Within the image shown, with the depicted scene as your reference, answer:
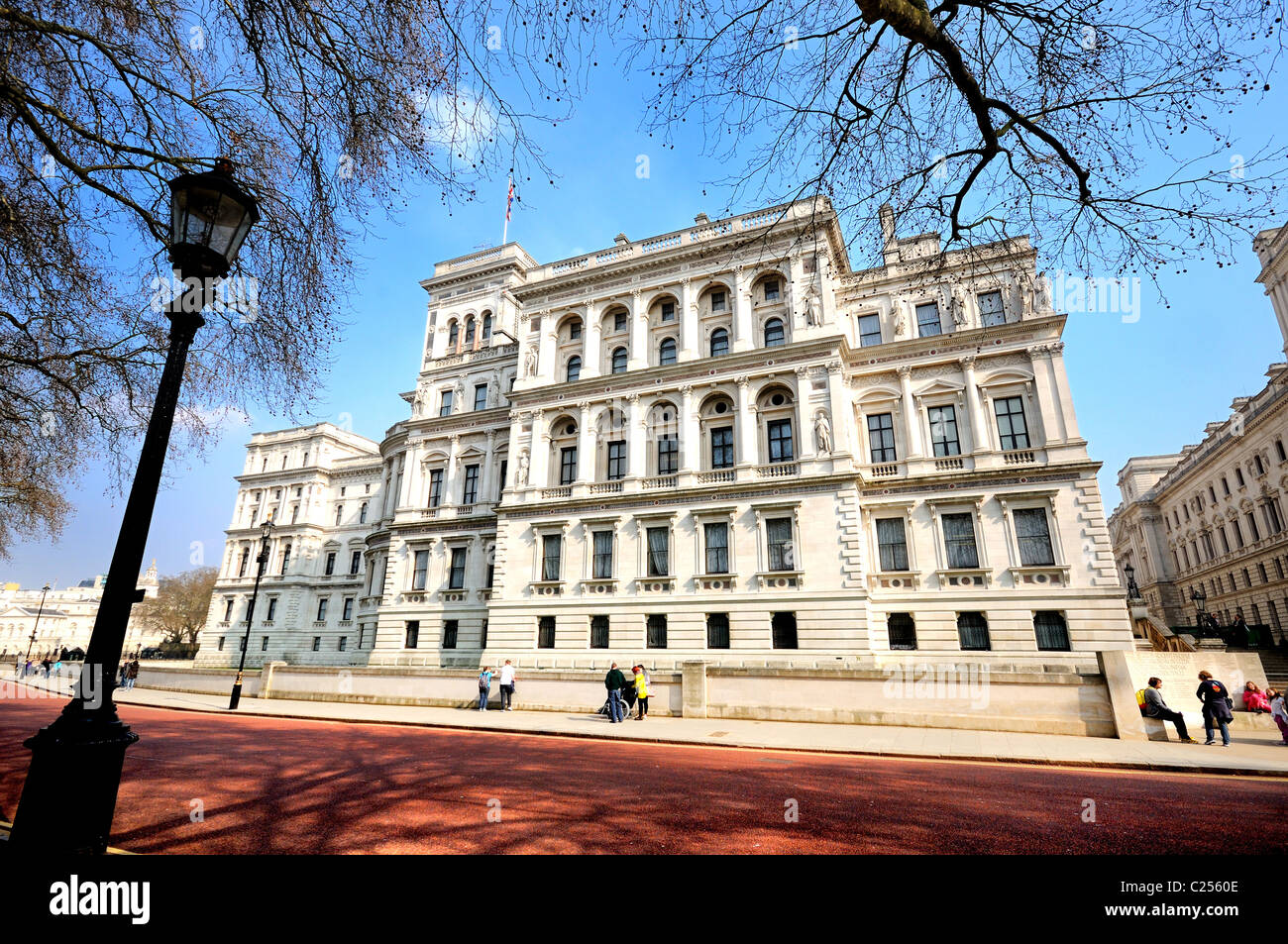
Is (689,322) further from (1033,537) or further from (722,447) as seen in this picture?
(1033,537)

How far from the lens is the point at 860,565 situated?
25.1 meters

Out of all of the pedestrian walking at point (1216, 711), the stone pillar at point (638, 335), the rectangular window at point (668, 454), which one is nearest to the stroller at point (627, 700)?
the rectangular window at point (668, 454)

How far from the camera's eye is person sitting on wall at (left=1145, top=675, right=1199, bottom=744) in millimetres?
14727

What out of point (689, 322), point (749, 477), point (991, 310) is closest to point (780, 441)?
point (749, 477)

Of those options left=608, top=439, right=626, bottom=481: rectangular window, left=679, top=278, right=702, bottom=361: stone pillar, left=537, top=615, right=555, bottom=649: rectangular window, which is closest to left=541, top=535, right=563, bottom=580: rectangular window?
left=537, top=615, right=555, bottom=649: rectangular window

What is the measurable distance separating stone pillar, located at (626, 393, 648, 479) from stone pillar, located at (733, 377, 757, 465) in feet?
15.9

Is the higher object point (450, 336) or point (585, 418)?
point (450, 336)

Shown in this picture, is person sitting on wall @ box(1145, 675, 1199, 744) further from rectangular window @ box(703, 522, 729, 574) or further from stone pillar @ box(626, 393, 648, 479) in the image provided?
stone pillar @ box(626, 393, 648, 479)

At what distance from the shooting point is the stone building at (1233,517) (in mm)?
43125

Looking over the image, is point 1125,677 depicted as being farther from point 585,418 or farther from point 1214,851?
point 585,418

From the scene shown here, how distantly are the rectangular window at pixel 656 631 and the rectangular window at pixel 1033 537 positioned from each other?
15.7 meters
